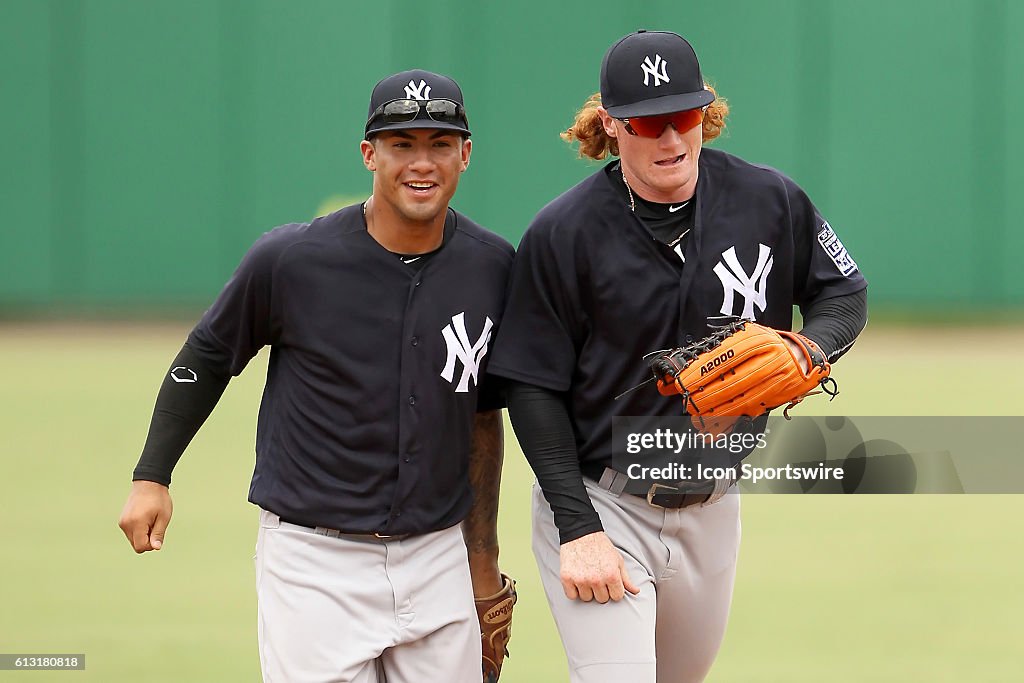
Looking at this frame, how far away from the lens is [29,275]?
16.2 metres

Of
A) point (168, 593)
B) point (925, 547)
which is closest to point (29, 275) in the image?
point (168, 593)

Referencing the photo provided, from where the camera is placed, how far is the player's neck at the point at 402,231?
3.52 metres

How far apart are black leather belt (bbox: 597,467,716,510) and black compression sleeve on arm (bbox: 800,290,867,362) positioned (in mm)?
487

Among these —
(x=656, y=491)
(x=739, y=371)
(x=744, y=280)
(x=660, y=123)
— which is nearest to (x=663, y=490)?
(x=656, y=491)

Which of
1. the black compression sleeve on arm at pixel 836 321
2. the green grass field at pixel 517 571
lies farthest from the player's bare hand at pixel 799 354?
the green grass field at pixel 517 571

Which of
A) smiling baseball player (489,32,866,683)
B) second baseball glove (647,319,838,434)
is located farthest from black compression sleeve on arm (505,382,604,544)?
second baseball glove (647,319,838,434)

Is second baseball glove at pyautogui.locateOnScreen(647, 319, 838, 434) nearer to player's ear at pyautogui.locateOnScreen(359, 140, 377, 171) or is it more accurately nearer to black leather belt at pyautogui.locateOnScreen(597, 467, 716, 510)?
black leather belt at pyautogui.locateOnScreen(597, 467, 716, 510)

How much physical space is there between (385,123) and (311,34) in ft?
43.4

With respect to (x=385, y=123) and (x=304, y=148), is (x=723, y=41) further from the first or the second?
(x=385, y=123)

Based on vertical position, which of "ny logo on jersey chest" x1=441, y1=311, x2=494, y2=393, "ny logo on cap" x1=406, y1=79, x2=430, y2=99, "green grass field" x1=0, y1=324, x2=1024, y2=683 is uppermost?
"ny logo on cap" x1=406, y1=79, x2=430, y2=99

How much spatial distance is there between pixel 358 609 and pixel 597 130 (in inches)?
56.9

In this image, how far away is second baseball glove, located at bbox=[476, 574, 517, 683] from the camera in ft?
12.7

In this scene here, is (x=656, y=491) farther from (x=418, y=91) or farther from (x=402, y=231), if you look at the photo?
(x=418, y=91)

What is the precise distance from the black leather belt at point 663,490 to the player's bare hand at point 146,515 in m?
1.17
